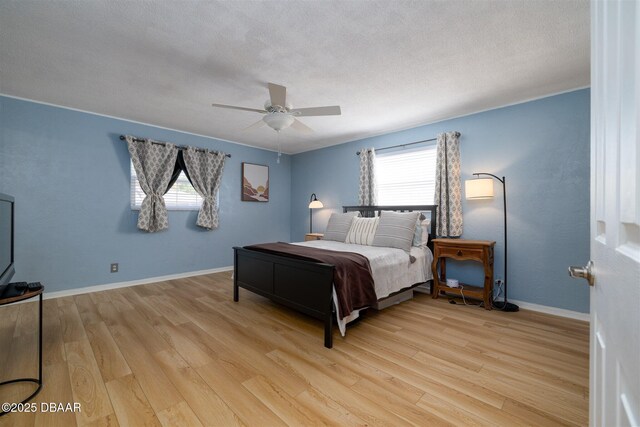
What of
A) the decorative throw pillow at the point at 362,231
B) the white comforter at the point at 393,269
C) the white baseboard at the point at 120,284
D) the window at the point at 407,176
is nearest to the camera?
the white comforter at the point at 393,269

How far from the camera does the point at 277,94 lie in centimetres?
233

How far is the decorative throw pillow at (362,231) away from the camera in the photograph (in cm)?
383

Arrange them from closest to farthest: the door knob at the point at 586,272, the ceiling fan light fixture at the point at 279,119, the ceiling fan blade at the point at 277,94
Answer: the door knob at the point at 586,272 → the ceiling fan blade at the point at 277,94 → the ceiling fan light fixture at the point at 279,119

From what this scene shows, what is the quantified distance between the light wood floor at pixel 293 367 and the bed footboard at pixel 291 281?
0.76ft

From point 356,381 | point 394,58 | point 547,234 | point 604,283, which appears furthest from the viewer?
point 547,234

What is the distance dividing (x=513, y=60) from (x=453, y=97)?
0.77 meters

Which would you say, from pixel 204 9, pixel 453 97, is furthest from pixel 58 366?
pixel 453 97

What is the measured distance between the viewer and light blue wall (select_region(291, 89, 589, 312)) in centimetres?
290

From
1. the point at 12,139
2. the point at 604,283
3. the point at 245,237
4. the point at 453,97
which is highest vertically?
the point at 453,97

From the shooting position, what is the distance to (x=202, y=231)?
16.1 ft

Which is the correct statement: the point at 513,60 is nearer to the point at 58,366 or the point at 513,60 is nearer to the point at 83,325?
the point at 58,366

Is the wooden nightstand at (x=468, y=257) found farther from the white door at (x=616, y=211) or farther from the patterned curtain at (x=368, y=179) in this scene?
the white door at (x=616, y=211)

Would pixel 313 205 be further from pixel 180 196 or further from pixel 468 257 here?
pixel 468 257

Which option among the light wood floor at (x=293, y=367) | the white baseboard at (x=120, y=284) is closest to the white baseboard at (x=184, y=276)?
the white baseboard at (x=120, y=284)
